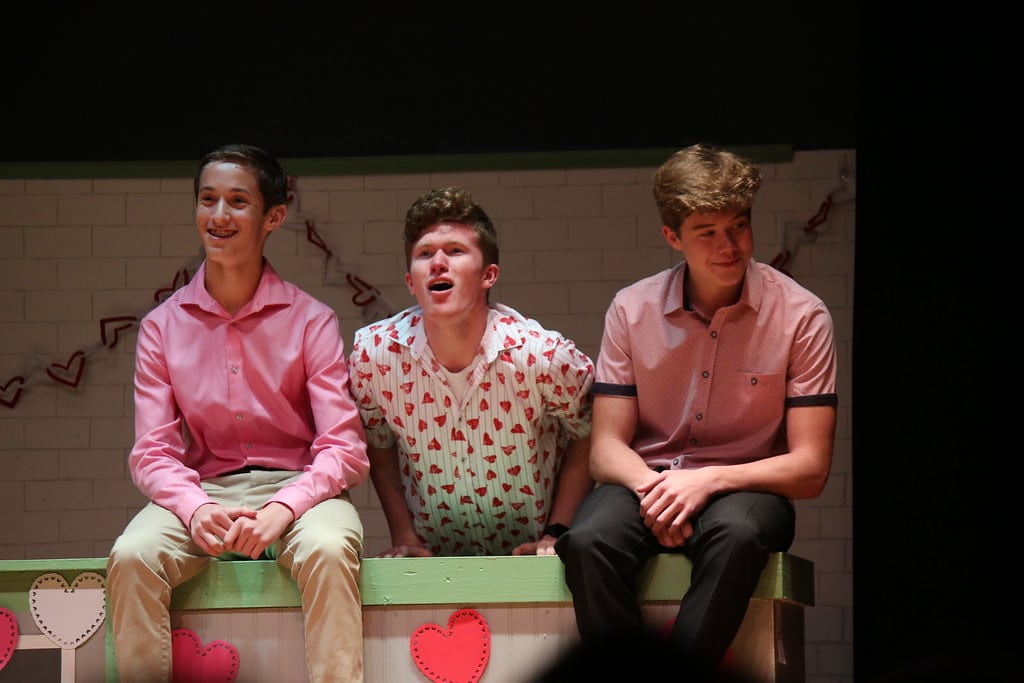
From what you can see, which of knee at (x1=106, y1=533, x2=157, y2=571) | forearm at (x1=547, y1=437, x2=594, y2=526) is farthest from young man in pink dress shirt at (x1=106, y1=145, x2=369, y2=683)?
forearm at (x1=547, y1=437, x2=594, y2=526)

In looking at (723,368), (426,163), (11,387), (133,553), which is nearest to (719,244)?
(723,368)

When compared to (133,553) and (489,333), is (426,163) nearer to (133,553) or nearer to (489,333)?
(489,333)

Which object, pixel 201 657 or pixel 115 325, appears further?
pixel 115 325

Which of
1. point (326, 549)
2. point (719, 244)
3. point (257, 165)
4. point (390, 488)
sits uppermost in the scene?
point (257, 165)

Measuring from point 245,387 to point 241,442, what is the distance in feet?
0.46

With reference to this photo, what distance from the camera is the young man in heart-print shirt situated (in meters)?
3.32

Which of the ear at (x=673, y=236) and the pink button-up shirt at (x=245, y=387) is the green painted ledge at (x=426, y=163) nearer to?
the pink button-up shirt at (x=245, y=387)

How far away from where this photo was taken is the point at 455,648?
3092 millimetres

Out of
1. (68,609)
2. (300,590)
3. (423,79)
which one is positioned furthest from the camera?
(423,79)

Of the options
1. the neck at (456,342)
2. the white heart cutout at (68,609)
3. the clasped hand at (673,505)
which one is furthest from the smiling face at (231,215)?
the clasped hand at (673,505)

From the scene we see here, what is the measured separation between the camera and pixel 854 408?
16.0ft

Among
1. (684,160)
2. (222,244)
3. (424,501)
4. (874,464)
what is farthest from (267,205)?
(874,464)

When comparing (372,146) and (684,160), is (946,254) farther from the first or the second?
(372,146)

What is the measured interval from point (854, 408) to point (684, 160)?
6.53 feet
